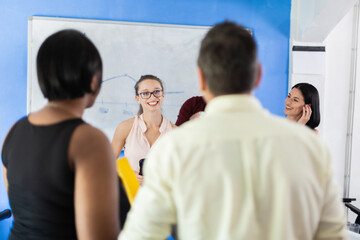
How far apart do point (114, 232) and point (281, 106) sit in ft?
9.38

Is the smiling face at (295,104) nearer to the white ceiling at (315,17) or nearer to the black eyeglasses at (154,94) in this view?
the white ceiling at (315,17)

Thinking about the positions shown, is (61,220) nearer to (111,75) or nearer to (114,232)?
(114,232)

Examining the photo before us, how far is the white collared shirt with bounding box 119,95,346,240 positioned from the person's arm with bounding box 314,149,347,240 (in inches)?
2.8

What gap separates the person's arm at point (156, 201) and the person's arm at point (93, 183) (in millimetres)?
87

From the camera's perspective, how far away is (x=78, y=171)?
786 mm

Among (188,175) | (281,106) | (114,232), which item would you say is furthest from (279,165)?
(281,106)

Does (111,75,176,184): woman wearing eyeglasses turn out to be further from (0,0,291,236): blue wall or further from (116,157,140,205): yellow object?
(116,157,140,205): yellow object

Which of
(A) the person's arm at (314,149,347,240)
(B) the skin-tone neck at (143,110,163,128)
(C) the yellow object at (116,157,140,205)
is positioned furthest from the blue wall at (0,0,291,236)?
(A) the person's arm at (314,149,347,240)

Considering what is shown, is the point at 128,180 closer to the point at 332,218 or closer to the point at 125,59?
the point at 332,218

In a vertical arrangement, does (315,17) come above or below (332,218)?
above

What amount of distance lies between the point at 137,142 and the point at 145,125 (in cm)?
16

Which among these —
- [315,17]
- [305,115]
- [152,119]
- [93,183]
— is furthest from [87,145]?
[315,17]

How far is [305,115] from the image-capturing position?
2.50 metres

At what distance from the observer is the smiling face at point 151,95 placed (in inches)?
98.7
